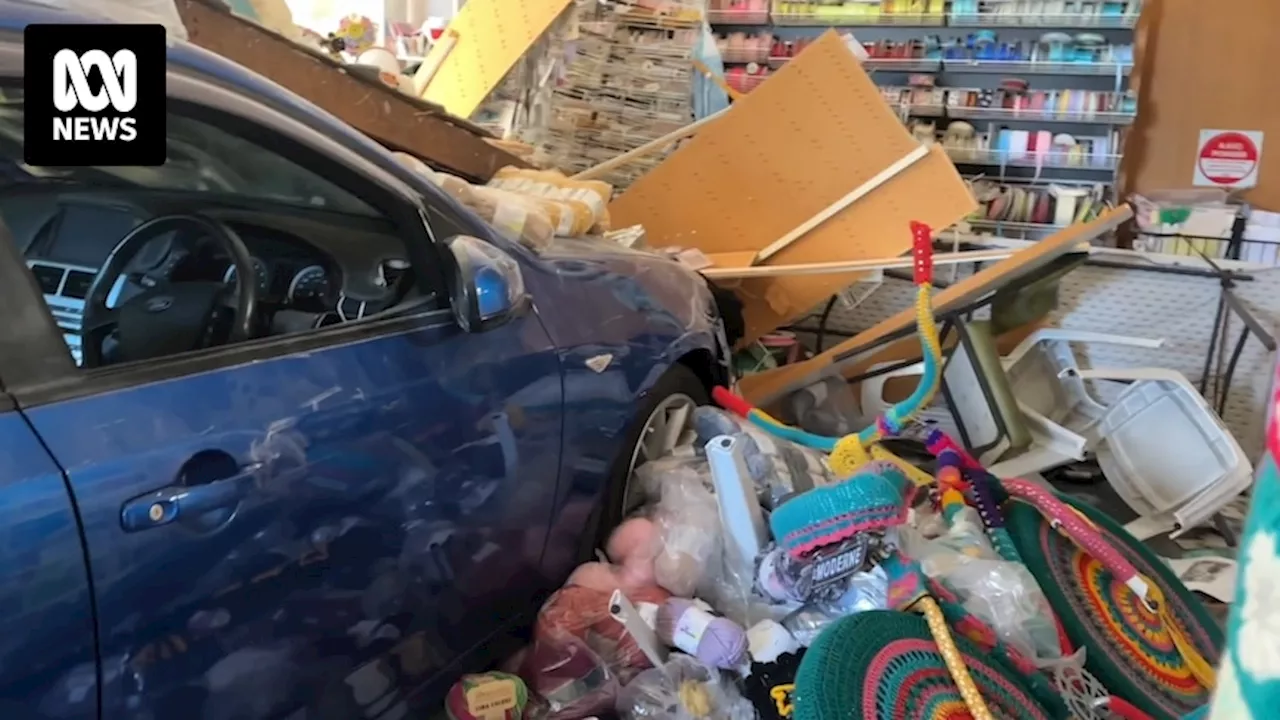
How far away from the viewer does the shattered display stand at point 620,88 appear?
13.0 feet

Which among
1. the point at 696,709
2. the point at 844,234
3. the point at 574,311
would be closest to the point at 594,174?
the point at 844,234

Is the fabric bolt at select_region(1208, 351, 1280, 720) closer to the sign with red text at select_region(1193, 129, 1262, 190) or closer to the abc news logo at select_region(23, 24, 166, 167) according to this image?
the abc news logo at select_region(23, 24, 166, 167)

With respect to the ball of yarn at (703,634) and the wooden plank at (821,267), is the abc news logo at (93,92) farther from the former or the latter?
the wooden plank at (821,267)

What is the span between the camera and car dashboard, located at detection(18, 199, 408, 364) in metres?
1.60

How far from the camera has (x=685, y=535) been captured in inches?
89.7

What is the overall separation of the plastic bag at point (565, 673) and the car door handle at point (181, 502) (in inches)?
33.7

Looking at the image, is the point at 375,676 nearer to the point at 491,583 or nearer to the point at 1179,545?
the point at 491,583

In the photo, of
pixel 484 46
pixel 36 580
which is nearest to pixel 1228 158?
A: pixel 484 46

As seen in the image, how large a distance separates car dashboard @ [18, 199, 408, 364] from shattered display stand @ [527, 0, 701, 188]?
2.10 meters

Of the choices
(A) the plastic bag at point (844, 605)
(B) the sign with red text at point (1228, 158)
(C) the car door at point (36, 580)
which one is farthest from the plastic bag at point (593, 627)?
(B) the sign with red text at point (1228, 158)

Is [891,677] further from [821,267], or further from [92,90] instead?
[821,267]

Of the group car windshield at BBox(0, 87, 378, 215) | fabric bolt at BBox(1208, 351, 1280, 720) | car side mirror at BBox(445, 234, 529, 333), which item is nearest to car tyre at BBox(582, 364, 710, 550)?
car side mirror at BBox(445, 234, 529, 333)

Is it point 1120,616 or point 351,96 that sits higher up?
point 351,96

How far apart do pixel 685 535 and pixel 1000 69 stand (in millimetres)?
3643
